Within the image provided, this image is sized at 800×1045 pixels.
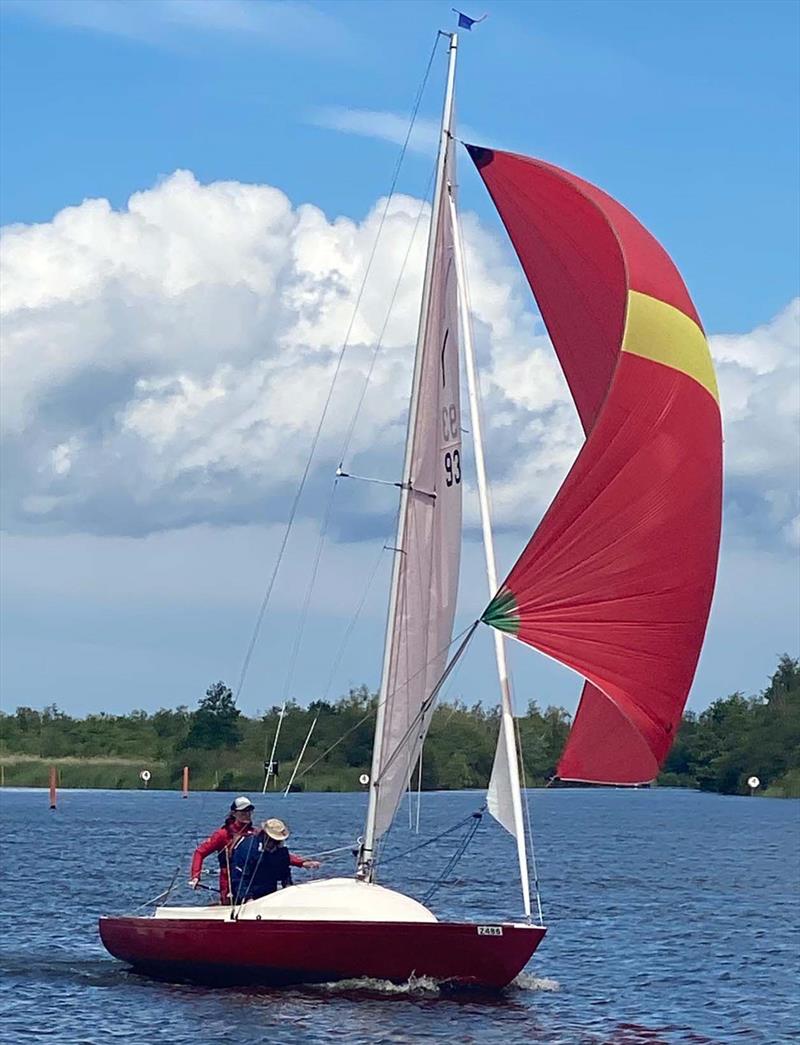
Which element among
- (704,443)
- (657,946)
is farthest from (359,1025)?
(657,946)

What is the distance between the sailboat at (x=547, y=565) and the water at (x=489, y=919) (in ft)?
2.57

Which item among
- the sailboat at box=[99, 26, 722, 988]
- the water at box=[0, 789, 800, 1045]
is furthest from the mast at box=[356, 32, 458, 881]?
the water at box=[0, 789, 800, 1045]

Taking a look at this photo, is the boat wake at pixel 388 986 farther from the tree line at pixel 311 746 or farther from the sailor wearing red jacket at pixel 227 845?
the tree line at pixel 311 746

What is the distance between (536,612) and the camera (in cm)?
2372

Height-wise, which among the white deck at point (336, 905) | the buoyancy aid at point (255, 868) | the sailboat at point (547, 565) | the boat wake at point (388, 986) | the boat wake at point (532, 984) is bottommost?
the boat wake at point (532, 984)

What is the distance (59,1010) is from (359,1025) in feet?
14.8

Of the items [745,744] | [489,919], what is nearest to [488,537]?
[489,919]

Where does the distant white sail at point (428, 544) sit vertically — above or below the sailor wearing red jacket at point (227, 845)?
above

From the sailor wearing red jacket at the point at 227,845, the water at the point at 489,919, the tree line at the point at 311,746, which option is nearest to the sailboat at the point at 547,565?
the sailor wearing red jacket at the point at 227,845

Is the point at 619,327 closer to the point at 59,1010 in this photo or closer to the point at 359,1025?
the point at 359,1025

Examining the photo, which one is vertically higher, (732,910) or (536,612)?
(536,612)

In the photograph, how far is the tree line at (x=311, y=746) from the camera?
369ft

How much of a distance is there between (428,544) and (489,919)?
518 inches

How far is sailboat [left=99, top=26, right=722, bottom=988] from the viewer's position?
78.1ft
